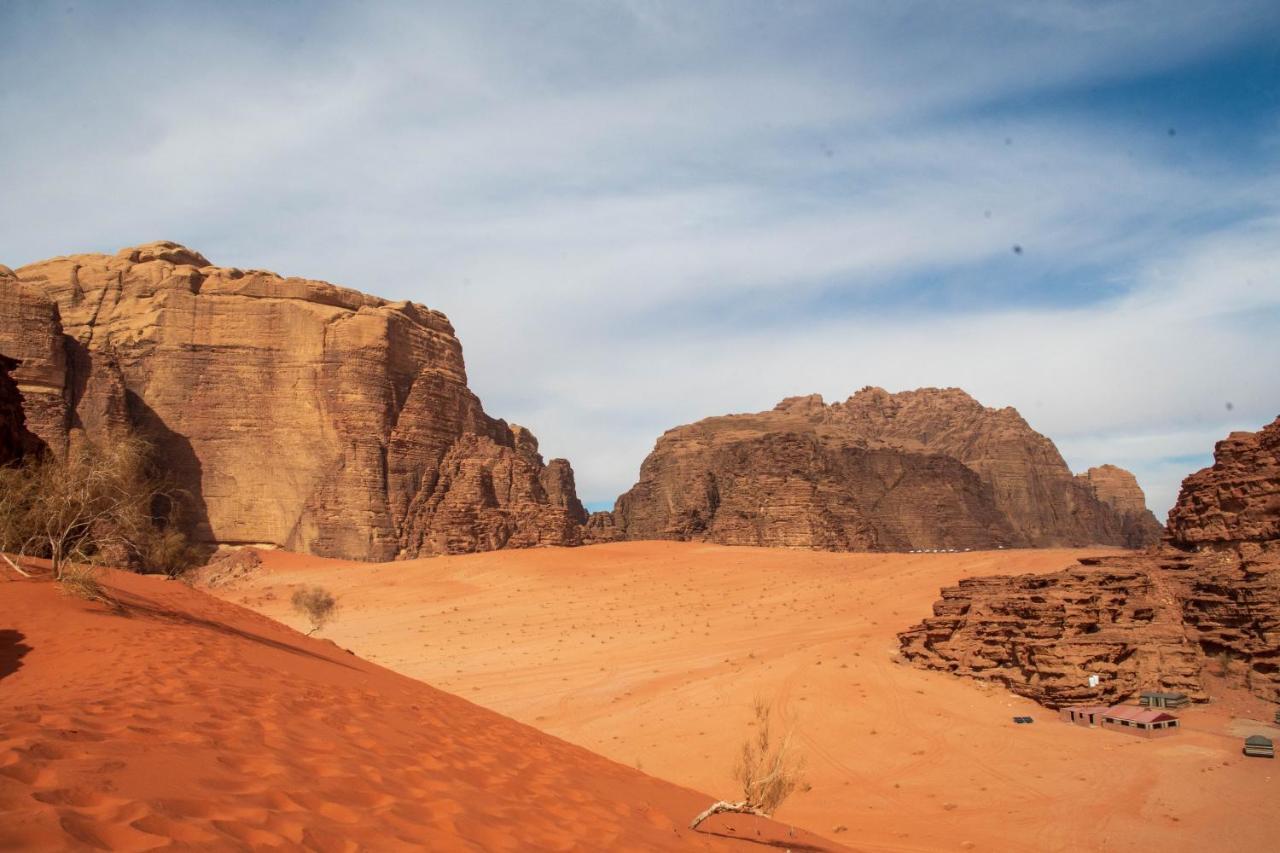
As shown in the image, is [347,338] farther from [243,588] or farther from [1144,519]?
[1144,519]

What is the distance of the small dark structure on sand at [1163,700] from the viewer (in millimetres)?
13688

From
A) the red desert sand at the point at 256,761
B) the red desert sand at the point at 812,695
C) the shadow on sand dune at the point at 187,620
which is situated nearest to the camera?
the red desert sand at the point at 256,761

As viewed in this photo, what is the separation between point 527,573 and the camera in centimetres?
3394

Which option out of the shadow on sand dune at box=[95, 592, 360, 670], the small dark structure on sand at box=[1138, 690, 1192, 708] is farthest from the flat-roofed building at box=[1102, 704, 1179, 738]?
the shadow on sand dune at box=[95, 592, 360, 670]

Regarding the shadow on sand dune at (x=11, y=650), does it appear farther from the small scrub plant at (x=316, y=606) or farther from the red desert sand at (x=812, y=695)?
the small scrub plant at (x=316, y=606)

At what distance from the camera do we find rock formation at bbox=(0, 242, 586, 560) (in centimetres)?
3944

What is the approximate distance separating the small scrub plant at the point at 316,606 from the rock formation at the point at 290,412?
1031cm

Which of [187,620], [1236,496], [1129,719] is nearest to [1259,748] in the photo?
[1129,719]

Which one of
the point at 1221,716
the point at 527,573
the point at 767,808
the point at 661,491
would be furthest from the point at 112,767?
the point at 661,491

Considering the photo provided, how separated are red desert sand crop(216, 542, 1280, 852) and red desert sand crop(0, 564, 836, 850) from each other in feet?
1.76

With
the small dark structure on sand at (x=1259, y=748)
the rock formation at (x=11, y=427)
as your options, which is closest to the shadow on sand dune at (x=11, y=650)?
the rock formation at (x=11, y=427)

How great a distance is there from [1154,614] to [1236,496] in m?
3.64

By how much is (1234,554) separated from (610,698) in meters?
13.1

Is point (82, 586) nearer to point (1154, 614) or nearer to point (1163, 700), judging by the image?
point (1163, 700)
